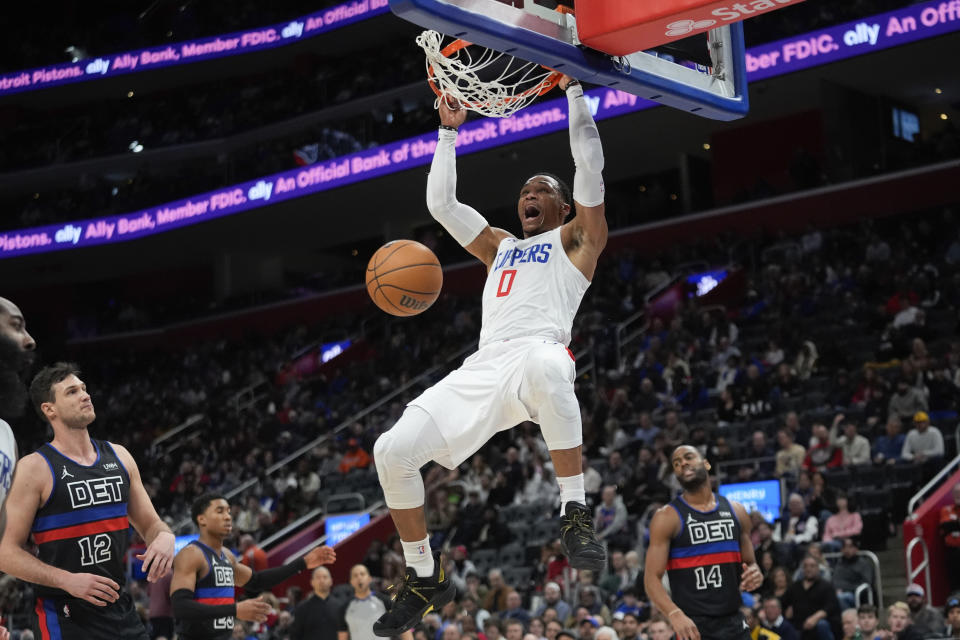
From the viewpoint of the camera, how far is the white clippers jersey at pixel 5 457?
387 centimetres

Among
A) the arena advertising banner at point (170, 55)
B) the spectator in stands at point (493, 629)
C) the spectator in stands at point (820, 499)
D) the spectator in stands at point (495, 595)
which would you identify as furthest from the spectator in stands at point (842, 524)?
the arena advertising banner at point (170, 55)

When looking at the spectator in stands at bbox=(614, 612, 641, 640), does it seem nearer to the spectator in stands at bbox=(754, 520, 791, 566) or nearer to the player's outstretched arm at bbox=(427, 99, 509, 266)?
the spectator in stands at bbox=(754, 520, 791, 566)

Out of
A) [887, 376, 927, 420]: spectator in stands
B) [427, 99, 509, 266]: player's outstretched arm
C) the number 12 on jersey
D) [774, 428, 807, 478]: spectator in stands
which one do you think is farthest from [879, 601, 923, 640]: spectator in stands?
[427, 99, 509, 266]: player's outstretched arm

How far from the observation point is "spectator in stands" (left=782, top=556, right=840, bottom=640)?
31.9 feet

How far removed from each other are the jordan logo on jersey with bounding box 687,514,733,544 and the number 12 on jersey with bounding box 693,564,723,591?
18cm

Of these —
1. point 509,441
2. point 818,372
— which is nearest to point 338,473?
point 509,441

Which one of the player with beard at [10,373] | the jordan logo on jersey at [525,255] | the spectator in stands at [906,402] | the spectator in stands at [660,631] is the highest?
the jordan logo on jersey at [525,255]

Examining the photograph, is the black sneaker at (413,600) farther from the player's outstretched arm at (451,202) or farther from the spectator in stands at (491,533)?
the spectator in stands at (491,533)

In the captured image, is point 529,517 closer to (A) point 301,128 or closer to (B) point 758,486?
(B) point 758,486

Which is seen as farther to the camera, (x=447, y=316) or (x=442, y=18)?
(x=447, y=316)

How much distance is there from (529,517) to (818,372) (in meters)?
4.29

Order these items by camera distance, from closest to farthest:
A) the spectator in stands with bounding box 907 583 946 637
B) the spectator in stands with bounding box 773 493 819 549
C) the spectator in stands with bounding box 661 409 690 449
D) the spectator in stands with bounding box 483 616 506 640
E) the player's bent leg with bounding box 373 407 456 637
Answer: the player's bent leg with bounding box 373 407 456 637
the spectator in stands with bounding box 907 583 946 637
the spectator in stands with bounding box 483 616 506 640
the spectator in stands with bounding box 773 493 819 549
the spectator in stands with bounding box 661 409 690 449

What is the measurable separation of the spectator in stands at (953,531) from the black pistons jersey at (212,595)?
23.2 ft

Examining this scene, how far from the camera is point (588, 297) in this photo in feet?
68.2
